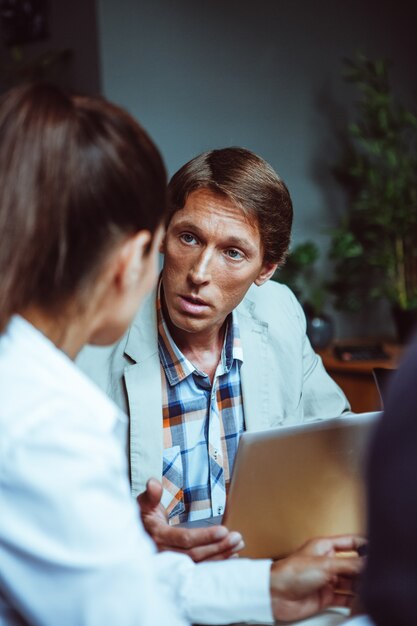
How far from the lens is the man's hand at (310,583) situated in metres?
1.08

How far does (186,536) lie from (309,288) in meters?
2.99

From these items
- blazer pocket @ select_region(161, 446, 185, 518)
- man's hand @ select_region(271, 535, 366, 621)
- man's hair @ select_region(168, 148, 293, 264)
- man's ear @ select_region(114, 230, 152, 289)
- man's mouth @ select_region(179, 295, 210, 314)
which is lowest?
blazer pocket @ select_region(161, 446, 185, 518)

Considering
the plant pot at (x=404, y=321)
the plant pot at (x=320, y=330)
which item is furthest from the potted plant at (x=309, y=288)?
the plant pot at (x=404, y=321)

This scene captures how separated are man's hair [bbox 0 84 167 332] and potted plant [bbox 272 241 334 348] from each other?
2.77 meters

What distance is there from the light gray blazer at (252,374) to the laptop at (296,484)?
47cm

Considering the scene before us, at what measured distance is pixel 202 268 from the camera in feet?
5.57

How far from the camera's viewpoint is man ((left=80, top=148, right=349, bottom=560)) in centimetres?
171

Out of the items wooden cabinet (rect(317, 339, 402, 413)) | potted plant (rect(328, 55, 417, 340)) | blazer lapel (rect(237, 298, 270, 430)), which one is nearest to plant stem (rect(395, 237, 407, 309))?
potted plant (rect(328, 55, 417, 340))

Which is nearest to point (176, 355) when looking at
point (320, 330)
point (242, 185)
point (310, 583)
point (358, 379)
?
point (242, 185)

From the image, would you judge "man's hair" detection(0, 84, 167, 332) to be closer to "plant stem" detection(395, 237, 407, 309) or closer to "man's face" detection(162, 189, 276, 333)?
"man's face" detection(162, 189, 276, 333)

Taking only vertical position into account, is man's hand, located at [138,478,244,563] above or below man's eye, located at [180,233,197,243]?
below

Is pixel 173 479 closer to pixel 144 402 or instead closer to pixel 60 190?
pixel 144 402

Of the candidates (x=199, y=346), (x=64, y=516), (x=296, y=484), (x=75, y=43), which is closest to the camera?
(x=64, y=516)

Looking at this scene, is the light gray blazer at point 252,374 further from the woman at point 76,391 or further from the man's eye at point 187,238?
the woman at point 76,391
